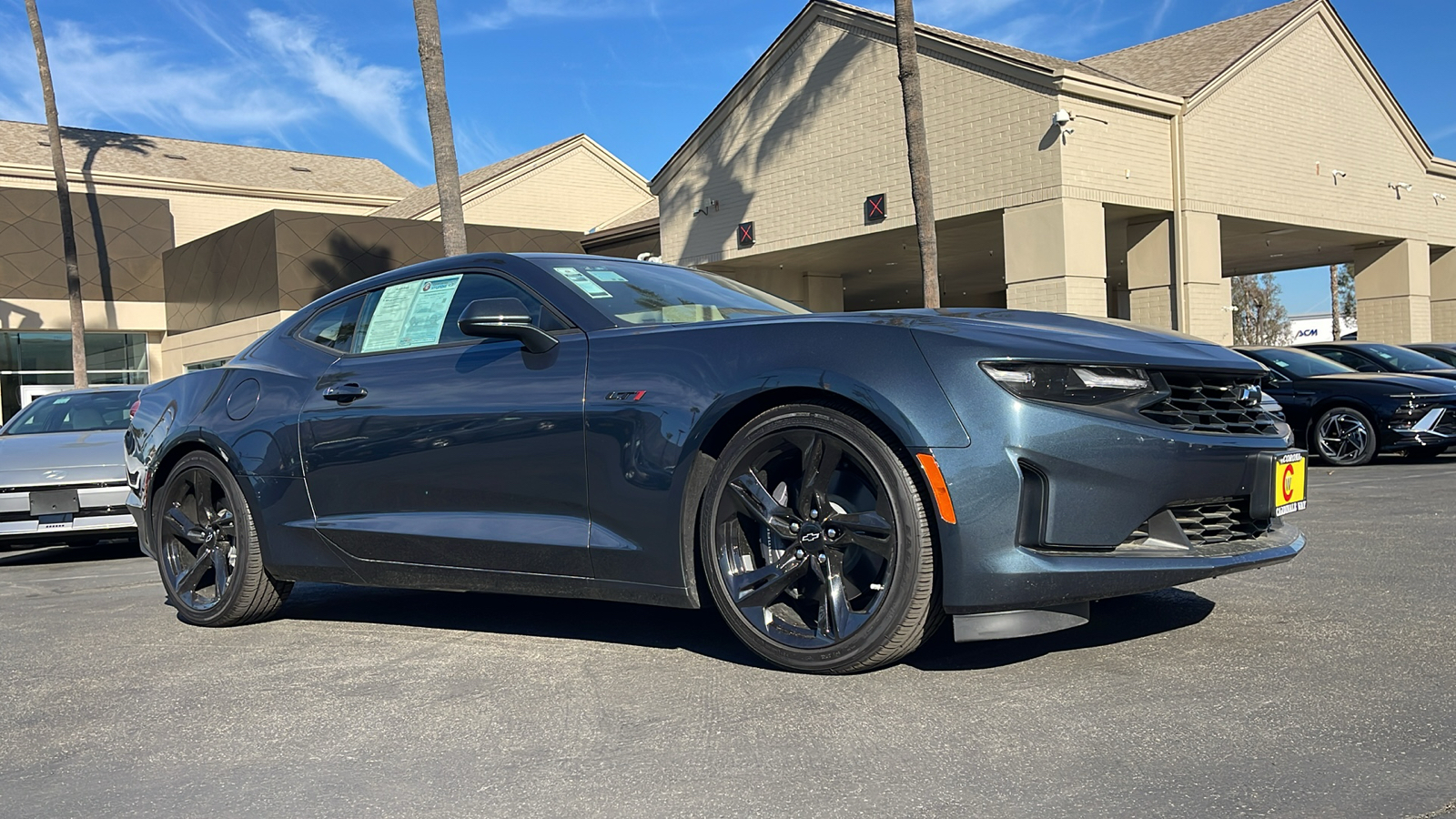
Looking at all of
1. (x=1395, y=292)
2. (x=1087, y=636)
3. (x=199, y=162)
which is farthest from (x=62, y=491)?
(x=199, y=162)

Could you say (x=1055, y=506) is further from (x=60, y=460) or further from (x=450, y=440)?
(x=60, y=460)

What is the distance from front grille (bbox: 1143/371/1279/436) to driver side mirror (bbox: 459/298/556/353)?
197 cm

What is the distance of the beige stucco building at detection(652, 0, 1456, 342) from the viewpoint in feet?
64.8

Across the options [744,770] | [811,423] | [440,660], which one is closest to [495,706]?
[440,660]

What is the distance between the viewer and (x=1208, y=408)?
368 centimetres

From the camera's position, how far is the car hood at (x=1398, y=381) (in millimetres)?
12055

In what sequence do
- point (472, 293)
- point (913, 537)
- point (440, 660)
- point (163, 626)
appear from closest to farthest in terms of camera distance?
point (913, 537) → point (440, 660) → point (472, 293) → point (163, 626)

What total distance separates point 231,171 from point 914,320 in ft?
129

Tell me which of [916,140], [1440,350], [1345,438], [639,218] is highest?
[639,218]

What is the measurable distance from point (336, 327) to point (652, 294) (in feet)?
4.88

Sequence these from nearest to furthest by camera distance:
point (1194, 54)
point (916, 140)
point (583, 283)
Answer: point (583, 283)
point (916, 140)
point (1194, 54)

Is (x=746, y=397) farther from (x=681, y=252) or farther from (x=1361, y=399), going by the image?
(x=681, y=252)

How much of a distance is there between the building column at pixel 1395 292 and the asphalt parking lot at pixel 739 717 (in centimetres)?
2545

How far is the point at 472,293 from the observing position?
4.74 metres
